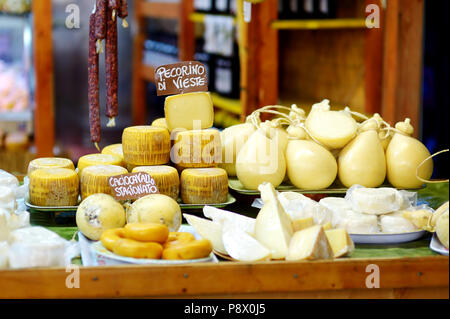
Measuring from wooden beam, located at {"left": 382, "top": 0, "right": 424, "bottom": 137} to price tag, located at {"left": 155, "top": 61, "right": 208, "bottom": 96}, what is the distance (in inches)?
66.1

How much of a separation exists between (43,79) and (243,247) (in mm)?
3046

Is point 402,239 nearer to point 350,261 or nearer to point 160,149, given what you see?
point 350,261

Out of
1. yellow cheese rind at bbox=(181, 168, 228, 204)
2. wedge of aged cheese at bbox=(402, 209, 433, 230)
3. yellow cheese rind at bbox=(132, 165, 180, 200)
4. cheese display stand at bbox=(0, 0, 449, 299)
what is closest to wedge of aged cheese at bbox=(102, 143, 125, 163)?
cheese display stand at bbox=(0, 0, 449, 299)

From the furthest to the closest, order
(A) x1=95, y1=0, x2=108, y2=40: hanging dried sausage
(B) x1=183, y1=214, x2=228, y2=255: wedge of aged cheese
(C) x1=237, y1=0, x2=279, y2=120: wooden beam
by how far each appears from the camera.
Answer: (C) x1=237, y1=0, x2=279, y2=120: wooden beam → (A) x1=95, y1=0, x2=108, y2=40: hanging dried sausage → (B) x1=183, y1=214, x2=228, y2=255: wedge of aged cheese

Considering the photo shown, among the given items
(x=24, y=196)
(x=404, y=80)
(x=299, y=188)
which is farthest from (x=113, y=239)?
(x=404, y=80)

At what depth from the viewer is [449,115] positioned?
11.8ft

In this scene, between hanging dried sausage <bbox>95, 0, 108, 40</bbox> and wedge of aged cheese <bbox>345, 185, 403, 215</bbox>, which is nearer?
wedge of aged cheese <bbox>345, 185, 403, 215</bbox>

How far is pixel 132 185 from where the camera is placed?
193 cm

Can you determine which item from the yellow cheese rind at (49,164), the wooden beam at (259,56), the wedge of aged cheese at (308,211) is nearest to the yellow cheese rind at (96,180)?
the yellow cheese rind at (49,164)

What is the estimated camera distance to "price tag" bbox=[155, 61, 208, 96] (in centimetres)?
219

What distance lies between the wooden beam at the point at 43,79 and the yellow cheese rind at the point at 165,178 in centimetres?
245

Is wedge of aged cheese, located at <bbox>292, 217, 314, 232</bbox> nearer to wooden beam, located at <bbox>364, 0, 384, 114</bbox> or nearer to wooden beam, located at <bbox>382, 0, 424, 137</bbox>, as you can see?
wooden beam, located at <bbox>382, 0, 424, 137</bbox>

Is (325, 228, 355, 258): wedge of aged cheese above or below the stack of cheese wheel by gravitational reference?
below

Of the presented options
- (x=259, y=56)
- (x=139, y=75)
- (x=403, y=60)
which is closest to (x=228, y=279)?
(x=403, y=60)
